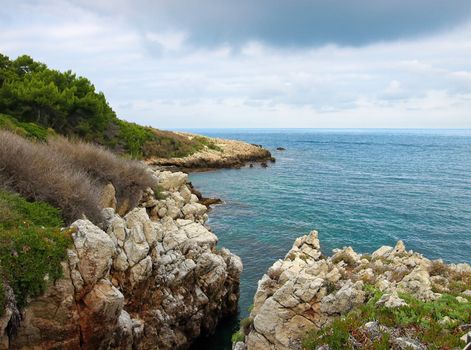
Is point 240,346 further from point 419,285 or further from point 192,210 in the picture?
point 192,210

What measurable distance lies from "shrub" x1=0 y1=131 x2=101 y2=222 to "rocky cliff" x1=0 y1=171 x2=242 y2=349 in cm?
134

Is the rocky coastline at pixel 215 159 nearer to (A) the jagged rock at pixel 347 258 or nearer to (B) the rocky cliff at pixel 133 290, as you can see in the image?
(B) the rocky cliff at pixel 133 290

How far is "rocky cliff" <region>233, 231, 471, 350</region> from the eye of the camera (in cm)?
1123

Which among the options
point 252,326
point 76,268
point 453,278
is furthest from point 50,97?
point 453,278

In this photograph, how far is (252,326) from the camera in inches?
607

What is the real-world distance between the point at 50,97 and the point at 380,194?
40.7 meters

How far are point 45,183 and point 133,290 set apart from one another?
627cm

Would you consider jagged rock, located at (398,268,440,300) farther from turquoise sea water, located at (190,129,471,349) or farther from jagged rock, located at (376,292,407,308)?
turquoise sea water, located at (190,129,471,349)

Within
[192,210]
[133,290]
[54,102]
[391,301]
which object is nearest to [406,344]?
[391,301]

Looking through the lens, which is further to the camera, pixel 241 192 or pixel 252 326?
pixel 241 192

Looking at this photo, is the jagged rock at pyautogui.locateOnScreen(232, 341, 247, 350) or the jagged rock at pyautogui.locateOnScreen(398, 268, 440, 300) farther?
the jagged rock at pyautogui.locateOnScreen(232, 341, 247, 350)

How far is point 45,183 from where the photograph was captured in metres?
18.1

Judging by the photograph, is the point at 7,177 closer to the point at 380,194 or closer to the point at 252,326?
the point at 252,326

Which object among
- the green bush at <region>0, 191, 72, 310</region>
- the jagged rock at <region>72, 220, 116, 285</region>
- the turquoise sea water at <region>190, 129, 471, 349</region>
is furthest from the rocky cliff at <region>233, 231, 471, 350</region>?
the green bush at <region>0, 191, 72, 310</region>
